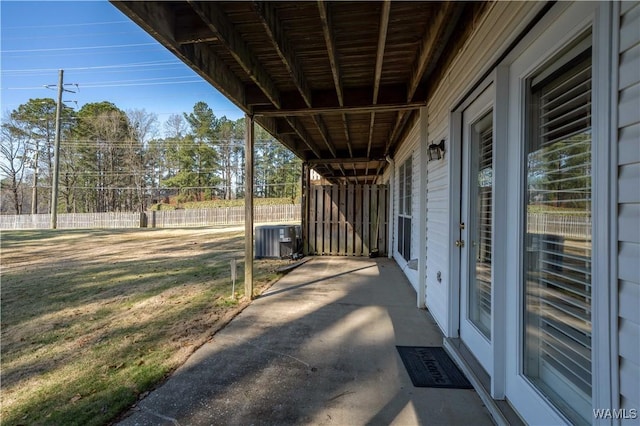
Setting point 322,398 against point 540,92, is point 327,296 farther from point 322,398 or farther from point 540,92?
point 540,92

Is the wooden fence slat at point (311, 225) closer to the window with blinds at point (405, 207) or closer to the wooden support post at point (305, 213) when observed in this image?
the wooden support post at point (305, 213)

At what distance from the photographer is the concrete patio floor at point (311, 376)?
6.07 feet

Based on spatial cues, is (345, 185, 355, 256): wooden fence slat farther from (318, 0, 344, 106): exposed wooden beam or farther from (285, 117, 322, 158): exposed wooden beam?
(318, 0, 344, 106): exposed wooden beam

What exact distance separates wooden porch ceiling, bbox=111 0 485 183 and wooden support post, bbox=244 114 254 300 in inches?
12.4

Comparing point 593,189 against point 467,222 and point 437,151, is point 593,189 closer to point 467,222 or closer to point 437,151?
point 467,222

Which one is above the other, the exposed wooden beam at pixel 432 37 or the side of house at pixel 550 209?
the exposed wooden beam at pixel 432 37

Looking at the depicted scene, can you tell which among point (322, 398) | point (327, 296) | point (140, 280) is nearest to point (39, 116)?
point (140, 280)

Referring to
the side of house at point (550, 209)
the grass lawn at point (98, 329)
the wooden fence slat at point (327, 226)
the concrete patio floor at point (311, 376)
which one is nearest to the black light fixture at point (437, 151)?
the side of house at point (550, 209)

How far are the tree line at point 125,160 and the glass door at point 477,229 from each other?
27.4m

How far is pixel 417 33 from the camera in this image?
2672mm

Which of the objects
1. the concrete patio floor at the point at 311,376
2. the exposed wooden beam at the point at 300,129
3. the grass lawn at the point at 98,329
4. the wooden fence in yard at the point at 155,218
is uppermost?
the exposed wooden beam at the point at 300,129

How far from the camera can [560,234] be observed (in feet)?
4.62

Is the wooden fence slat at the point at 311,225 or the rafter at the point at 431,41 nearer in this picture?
the rafter at the point at 431,41

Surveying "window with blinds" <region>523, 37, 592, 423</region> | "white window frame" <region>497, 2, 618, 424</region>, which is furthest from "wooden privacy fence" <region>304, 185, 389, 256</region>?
"window with blinds" <region>523, 37, 592, 423</region>
